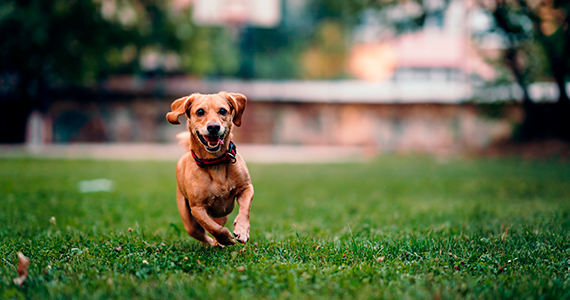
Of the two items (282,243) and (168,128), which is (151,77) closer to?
(168,128)

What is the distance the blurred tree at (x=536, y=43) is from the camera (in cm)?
1323

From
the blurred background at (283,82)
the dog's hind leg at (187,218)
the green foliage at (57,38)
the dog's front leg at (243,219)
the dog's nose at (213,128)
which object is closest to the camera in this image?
the dog's nose at (213,128)

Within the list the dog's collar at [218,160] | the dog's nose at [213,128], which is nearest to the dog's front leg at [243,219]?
the dog's collar at [218,160]

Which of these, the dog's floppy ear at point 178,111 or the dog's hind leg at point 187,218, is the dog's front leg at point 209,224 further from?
the dog's floppy ear at point 178,111

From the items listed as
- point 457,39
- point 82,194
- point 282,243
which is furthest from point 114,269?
point 457,39

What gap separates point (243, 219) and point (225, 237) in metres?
0.25

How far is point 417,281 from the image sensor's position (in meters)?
3.08

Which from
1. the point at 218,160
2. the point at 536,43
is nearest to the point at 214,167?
the point at 218,160

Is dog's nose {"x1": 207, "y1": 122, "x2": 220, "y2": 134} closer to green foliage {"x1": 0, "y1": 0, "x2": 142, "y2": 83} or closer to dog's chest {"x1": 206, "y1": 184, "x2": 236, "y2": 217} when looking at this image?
dog's chest {"x1": 206, "y1": 184, "x2": 236, "y2": 217}

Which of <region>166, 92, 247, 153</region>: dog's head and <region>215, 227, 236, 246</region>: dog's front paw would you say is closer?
<region>166, 92, 247, 153</region>: dog's head

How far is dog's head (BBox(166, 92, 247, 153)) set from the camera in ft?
11.1

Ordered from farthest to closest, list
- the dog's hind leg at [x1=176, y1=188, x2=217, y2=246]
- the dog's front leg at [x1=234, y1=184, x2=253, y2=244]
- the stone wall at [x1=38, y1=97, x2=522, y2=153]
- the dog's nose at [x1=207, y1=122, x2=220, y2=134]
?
1. the stone wall at [x1=38, y1=97, x2=522, y2=153]
2. the dog's hind leg at [x1=176, y1=188, x2=217, y2=246]
3. the dog's front leg at [x1=234, y1=184, x2=253, y2=244]
4. the dog's nose at [x1=207, y1=122, x2=220, y2=134]

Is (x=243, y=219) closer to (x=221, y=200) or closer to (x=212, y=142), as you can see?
(x=221, y=200)

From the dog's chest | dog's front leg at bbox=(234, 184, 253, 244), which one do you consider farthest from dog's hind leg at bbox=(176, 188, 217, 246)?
dog's front leg at bbox=(234, 184, 253, 244)
